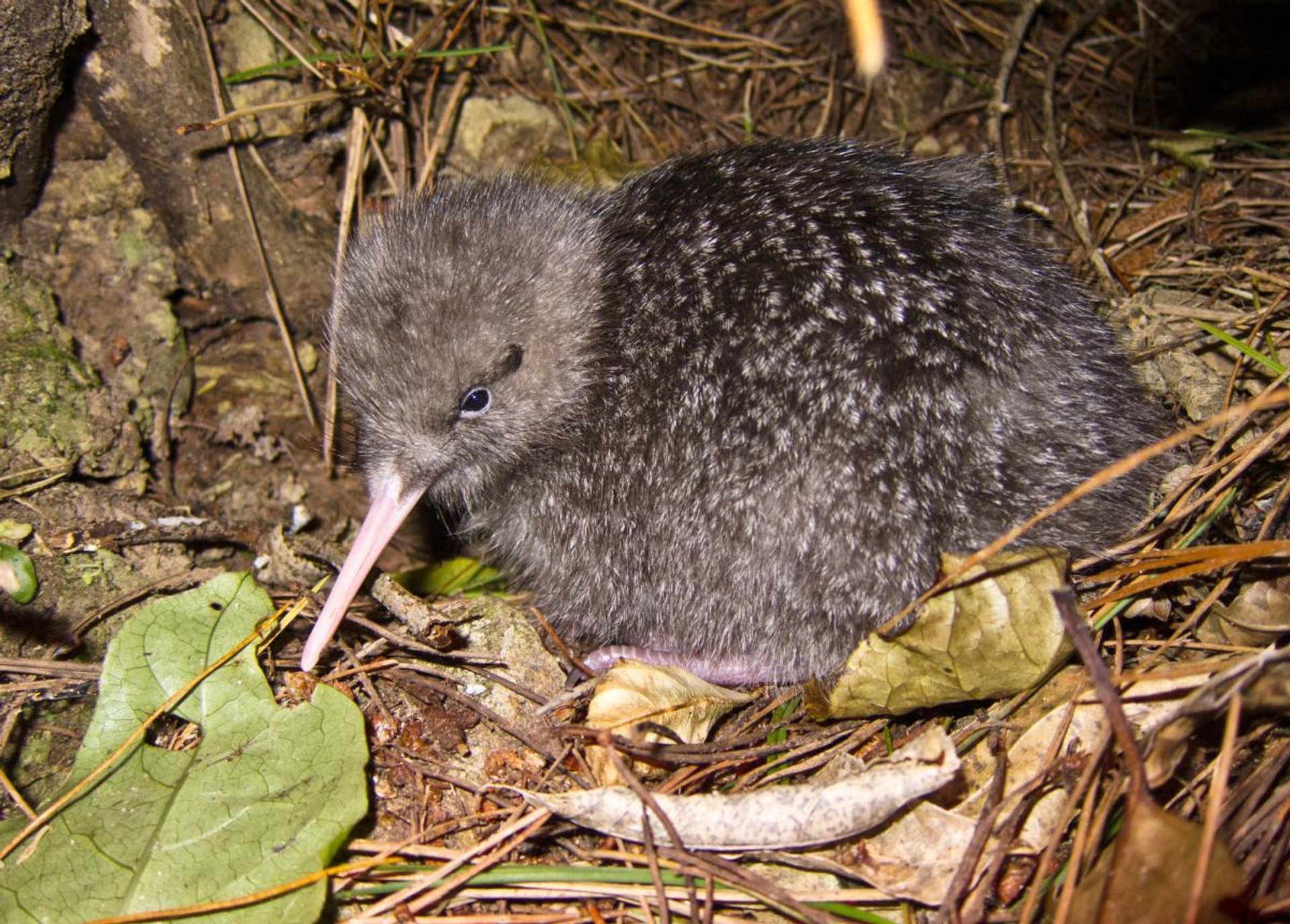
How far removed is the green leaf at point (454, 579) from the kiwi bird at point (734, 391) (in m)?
0.44

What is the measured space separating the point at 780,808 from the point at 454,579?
192 centimetres

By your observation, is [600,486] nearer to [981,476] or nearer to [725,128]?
[981,476]

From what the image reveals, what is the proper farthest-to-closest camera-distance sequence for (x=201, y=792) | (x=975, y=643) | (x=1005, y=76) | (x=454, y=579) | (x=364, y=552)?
1. (x=1005, y=76)
2. (x=454, y=579)
3. (x=364, y=552)
4. (x=975, y=643)
5. (x=201, y=792)


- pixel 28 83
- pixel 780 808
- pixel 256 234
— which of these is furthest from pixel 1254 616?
pixel 28 83

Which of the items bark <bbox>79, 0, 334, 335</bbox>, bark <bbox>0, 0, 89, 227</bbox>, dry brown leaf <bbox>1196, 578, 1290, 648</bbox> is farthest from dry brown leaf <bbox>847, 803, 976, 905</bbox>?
bark <bbox>0, 0, 89, 227</bbox>

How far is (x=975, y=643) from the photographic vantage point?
8.95ft

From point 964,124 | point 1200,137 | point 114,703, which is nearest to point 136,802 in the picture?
point 114,703

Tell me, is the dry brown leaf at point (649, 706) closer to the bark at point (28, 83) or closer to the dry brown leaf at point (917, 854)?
the dry brown leaf at point (917, 854)

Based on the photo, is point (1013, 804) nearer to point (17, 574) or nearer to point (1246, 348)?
point (1246, 348)

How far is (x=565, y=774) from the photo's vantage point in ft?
9.30

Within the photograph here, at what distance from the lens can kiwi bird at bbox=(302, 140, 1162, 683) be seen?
277 cm

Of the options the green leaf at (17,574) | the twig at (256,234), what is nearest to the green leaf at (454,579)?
the twig at (256,234)

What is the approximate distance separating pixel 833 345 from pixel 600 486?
3.00 feet

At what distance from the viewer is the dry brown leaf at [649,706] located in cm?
287
